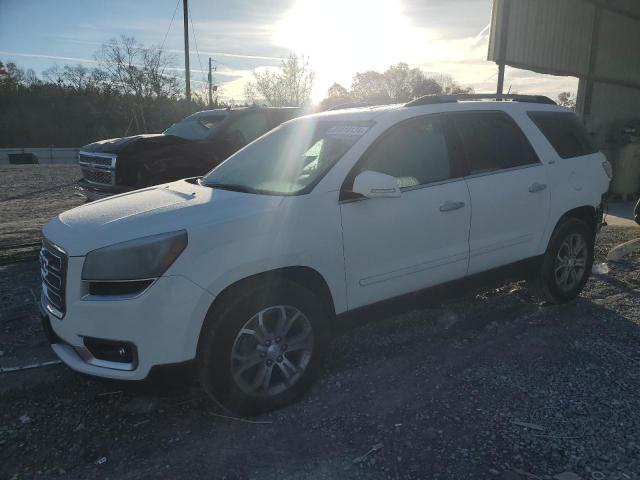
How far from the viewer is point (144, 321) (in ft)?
8.53

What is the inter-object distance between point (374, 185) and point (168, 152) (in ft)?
15.1

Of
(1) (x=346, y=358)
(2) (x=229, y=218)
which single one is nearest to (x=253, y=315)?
(2) (x=229, y=218)

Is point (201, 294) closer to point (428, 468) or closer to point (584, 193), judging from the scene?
point (428, 468)

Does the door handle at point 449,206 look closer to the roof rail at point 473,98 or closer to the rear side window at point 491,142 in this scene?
the rear side window at point 491,142

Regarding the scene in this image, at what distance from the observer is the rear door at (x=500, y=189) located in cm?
388

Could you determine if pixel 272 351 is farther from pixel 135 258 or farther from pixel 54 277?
pixel 54 277

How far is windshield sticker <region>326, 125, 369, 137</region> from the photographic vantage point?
137 inches

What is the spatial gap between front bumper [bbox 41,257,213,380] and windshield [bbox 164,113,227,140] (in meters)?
5.31

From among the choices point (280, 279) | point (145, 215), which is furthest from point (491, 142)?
point (145, 215)

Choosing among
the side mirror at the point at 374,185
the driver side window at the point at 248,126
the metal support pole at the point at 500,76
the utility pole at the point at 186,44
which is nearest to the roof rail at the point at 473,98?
the side mirror at the point at 374,185

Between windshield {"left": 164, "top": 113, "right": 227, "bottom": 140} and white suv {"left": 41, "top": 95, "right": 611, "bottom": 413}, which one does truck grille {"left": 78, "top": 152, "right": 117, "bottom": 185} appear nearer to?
windshield {"left": 164, "top": 113, "right": 227, "bottom": 140}

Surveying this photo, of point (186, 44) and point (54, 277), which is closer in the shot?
point (54, 277)

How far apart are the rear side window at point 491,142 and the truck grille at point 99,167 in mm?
4729

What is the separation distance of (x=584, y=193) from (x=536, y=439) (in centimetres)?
274
